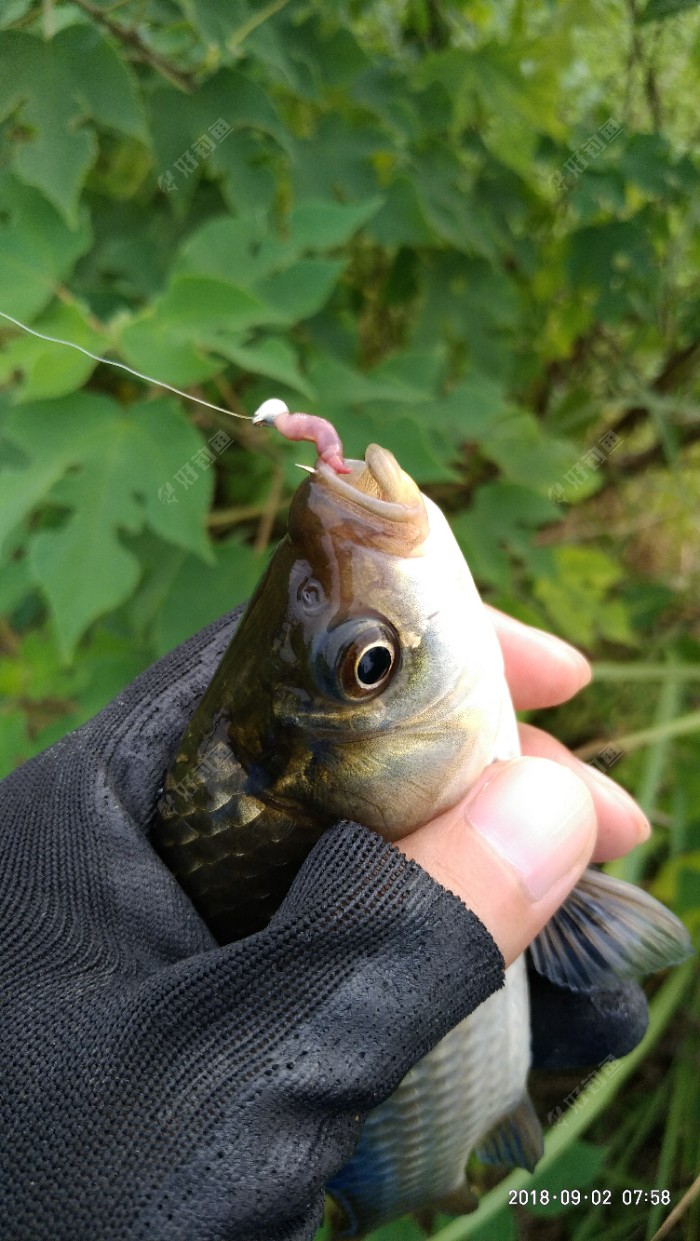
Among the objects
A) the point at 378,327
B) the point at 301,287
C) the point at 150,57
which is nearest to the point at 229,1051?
the point at 301,287

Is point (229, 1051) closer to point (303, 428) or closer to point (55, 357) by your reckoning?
point (303, 428)

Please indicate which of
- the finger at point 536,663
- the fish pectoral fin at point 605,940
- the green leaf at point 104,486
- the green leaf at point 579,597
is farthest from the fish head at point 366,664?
the green leaf at point 579,597

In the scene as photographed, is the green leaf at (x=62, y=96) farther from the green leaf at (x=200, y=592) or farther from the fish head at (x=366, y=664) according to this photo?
the fish head at (x=366, y=664)

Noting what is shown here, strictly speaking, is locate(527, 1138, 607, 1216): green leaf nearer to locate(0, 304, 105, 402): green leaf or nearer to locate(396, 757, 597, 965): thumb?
locate(396, 757, 597, 965): thumb

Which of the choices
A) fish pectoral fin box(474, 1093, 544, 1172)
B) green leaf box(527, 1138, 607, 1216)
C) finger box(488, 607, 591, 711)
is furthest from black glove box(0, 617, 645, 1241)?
green leaf box(527, 1138, 607, 1216)

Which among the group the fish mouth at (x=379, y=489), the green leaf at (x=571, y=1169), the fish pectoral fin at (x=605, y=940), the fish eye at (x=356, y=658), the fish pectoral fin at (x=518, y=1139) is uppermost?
the fish mouth at (x=379, y=489)
